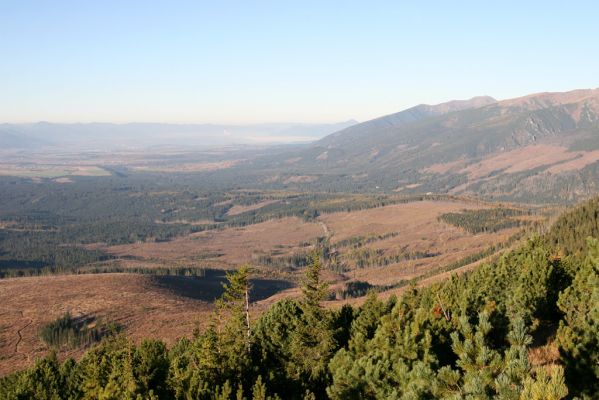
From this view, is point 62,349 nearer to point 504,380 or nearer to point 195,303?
point 195,303

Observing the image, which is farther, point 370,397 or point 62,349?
point 62,349

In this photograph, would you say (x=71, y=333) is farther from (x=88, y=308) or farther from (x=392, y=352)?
(x=392, y=352)

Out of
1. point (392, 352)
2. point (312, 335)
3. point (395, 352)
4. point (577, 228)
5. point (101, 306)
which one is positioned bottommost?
point (101, 306)

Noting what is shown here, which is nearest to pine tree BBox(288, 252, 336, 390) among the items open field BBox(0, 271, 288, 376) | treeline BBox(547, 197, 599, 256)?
open field BBox(0, 271, 288, 376)

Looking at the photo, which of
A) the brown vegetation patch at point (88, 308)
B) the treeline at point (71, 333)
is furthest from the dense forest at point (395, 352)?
the treeline at point (71, 333)

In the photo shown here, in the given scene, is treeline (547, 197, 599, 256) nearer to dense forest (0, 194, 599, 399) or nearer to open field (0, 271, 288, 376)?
dense forest (0, 194, 599, 399)

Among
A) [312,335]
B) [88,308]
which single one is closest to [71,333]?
[88,308]

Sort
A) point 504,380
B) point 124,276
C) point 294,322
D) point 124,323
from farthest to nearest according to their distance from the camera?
point 124,276, point 124,323, point 294,322, point 504,380

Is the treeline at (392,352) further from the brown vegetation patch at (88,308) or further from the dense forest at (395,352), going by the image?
the brown vegetation patch at (88,308)

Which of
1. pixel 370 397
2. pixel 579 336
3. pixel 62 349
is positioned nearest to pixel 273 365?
pixel 370 397
